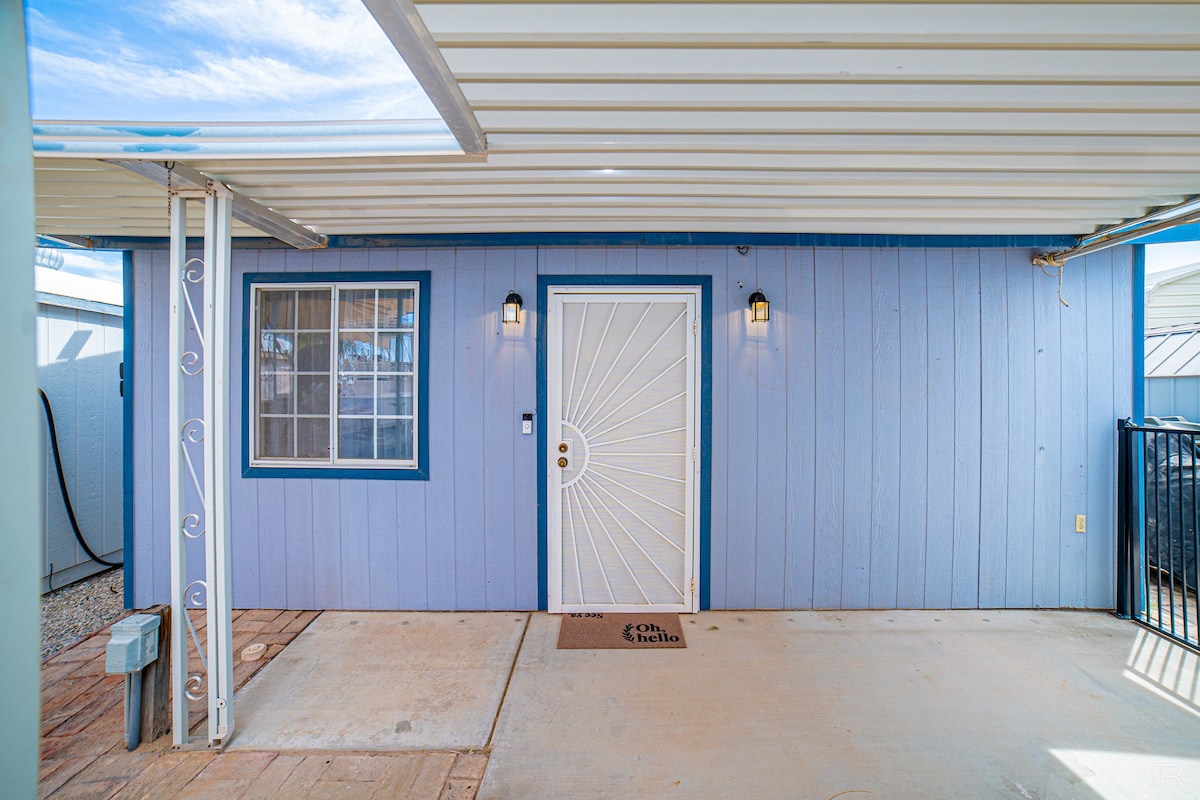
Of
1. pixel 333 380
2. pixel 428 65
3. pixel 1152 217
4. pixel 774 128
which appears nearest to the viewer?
pixel 428 65

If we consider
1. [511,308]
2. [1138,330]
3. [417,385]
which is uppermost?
[511,308]

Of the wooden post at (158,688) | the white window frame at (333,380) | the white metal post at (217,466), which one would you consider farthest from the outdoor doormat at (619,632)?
the wooden post at (158,688)

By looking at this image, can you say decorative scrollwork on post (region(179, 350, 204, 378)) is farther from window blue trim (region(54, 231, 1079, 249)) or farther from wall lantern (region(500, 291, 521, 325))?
wall lantern (region(500, 291, 521, 325))

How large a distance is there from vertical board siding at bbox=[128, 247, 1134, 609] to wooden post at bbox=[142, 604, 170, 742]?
1.06 metres

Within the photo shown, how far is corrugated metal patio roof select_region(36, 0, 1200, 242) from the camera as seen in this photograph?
141cm

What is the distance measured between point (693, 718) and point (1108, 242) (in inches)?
148

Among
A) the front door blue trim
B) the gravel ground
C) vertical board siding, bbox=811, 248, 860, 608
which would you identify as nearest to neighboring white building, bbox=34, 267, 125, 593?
the gravel ground

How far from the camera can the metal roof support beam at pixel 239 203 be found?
198cm

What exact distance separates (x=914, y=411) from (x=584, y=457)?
2.33m

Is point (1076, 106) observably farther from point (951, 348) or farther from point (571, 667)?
point (571, 667)

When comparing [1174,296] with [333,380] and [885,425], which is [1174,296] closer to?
[885,425]

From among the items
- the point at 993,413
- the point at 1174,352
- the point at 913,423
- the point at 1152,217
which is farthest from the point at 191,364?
the point at 1174,352

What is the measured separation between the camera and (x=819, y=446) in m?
3.16

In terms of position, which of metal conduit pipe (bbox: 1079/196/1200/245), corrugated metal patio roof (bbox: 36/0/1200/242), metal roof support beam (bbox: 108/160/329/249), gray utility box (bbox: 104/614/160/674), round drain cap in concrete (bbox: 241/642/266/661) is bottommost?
round drain cap in concrete (bbox: 241/642/266/661)
